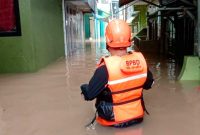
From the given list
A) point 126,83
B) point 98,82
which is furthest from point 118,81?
point 98,82

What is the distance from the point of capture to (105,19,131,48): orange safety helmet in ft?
12.1

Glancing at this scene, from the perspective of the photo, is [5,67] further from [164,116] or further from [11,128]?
[164,116]

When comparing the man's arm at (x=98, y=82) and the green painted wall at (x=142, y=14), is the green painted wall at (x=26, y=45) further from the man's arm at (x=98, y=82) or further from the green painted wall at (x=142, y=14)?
the green painted wall at (x=142, y=14)

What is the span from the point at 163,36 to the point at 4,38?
7.38m

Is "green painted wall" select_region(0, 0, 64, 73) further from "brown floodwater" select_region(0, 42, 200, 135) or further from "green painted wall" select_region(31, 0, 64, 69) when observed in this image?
"brown floodwater" select_region(0, 42, 200, 135)

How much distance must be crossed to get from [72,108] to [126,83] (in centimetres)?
159

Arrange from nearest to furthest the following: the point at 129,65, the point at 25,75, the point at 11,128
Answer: the point at 129,65, the point at 11,128, the point at 25,75

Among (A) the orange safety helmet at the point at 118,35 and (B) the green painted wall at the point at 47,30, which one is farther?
(B) the green painted wall at the point at 47,30

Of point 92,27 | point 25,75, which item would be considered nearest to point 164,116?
point 25,75

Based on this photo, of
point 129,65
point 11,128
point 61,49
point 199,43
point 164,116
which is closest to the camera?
point 129,65

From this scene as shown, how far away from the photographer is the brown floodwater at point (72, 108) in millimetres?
3990

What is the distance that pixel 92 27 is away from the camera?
31.7 m

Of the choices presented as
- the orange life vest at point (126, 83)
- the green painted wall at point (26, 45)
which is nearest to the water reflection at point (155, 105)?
the orange life vest at point (126, 83)

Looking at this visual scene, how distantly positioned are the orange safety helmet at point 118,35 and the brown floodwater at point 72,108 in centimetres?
109
